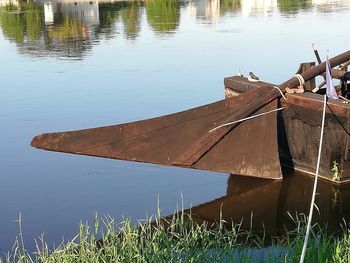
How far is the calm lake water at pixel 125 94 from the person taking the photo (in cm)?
905

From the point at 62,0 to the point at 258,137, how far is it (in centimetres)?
5524

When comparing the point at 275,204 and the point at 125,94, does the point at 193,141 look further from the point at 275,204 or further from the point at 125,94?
the point at 125,94

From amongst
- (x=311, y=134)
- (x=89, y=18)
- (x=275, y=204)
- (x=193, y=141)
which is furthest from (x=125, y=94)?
(x=89, y=18)

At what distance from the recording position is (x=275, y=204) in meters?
9.06

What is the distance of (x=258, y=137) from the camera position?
9.25m

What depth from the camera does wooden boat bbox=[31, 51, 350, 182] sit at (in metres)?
8.68

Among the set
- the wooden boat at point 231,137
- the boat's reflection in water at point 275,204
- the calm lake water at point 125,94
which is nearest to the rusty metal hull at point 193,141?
the wooden boat at point 231,137

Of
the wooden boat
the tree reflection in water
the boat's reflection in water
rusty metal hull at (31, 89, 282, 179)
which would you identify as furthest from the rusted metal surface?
the tree reflection in water

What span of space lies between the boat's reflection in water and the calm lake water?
0.02m

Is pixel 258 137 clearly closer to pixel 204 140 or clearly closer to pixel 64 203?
pixel 204 140

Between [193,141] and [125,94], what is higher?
[193,141]

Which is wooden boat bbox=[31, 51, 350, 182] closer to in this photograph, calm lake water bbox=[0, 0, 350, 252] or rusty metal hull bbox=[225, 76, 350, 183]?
rusty metal hull bbox=[225, 76, 350, 183]

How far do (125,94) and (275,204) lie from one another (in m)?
9.76

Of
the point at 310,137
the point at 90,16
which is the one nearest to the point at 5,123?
the point at 310,137
